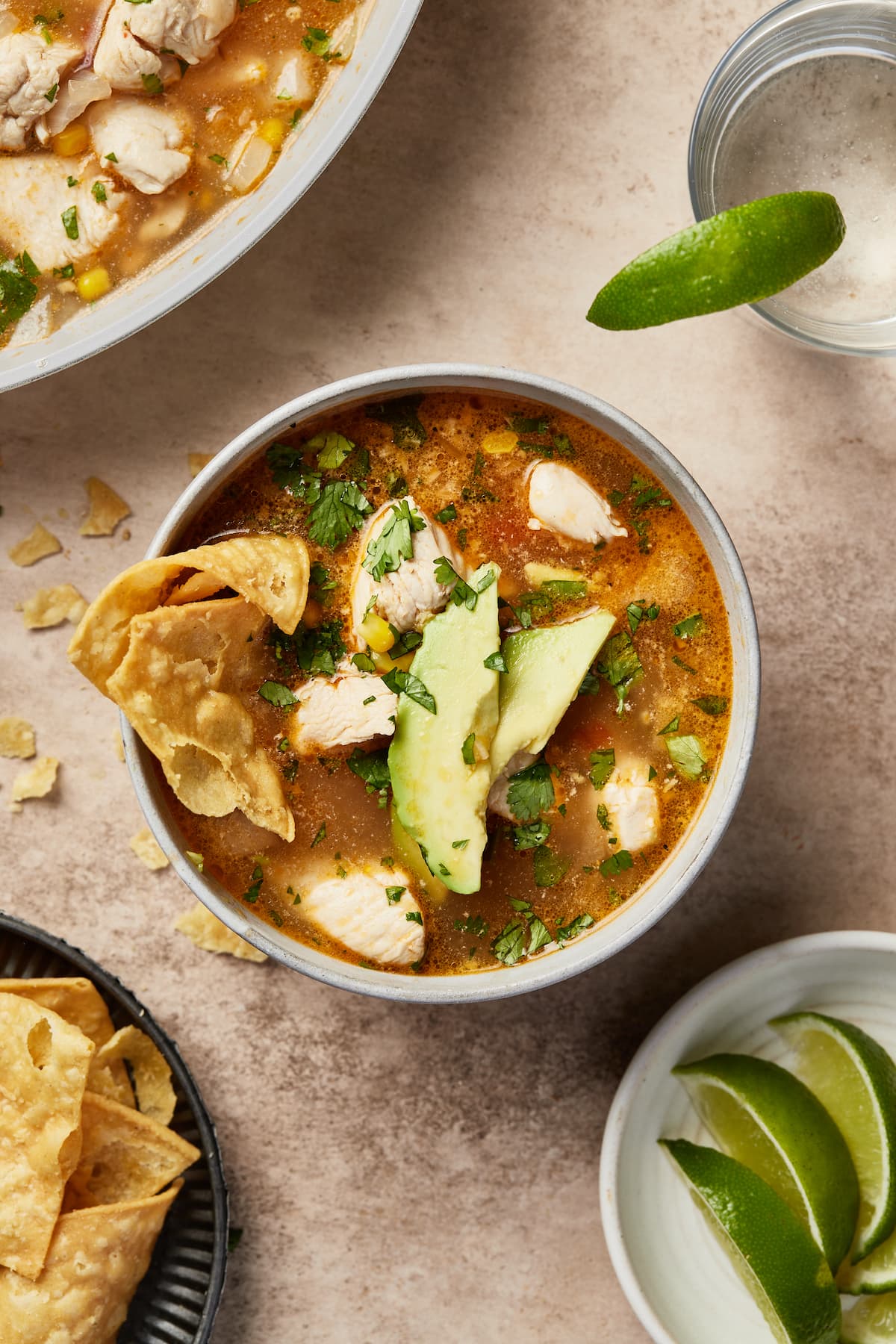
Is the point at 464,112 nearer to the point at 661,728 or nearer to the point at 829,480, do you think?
the point at 829,480

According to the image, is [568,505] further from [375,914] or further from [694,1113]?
[694,1113]

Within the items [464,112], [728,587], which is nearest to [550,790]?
[728,587]

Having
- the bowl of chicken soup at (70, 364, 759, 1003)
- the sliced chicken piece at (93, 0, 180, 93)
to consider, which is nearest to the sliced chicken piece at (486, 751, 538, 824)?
the bowl of chicken soup at (70, 364, 759, 1003)

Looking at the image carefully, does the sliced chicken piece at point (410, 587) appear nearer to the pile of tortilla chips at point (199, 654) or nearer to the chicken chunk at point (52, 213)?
the pile of tortilla chips at point (199, 654)

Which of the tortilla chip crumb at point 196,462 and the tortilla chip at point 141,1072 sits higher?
the tortilla chip crumb at point 196,462

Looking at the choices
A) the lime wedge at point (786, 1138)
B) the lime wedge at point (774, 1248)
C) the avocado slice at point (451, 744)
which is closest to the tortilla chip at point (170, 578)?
the avocado slice at point (451, 744)

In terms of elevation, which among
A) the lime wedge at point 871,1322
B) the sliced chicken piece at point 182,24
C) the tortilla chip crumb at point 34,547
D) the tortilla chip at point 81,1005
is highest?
the sliced chicken piece at point 182,24

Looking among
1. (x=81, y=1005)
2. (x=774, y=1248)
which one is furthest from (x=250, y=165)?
(x=774, y=1248)
